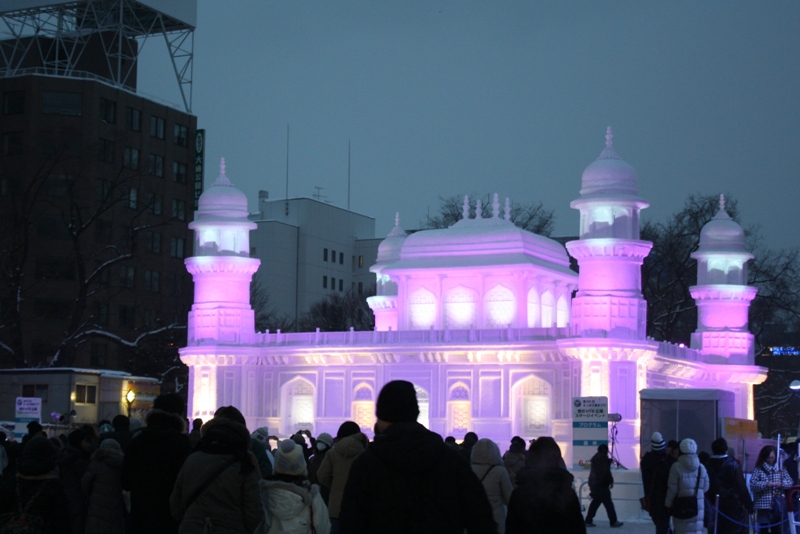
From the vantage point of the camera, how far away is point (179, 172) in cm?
7825

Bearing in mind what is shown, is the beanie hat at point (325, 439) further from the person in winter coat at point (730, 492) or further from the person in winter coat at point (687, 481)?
the person in winter coat at point (730, 492)

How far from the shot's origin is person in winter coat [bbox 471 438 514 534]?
11789mm

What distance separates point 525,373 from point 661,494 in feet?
94.3

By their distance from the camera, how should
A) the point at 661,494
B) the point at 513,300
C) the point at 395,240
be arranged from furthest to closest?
the point at 395,240 < the point at 513,300 < the point at 661,494

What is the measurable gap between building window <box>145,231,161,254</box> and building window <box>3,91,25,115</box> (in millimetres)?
10097

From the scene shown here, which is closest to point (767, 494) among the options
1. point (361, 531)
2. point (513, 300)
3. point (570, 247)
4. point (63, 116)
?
point (361, 531)

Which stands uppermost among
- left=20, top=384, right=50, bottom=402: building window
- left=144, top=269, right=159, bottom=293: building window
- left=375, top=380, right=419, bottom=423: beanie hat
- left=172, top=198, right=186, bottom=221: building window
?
left=172, top=198, right=186, bottom=221: building window

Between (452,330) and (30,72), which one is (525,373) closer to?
(452,330)

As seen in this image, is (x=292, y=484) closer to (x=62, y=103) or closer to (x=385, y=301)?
(x=385, y=301)

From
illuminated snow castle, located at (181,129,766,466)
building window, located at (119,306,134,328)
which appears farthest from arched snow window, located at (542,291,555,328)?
building window, located at (119,306,134,328)

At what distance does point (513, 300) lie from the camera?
47656mm

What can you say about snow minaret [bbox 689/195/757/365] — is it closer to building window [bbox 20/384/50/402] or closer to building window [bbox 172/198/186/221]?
building window [bbox 20/384/50/402]

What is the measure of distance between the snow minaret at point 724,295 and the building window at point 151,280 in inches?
1384

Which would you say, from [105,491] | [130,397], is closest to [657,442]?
[105,491]
